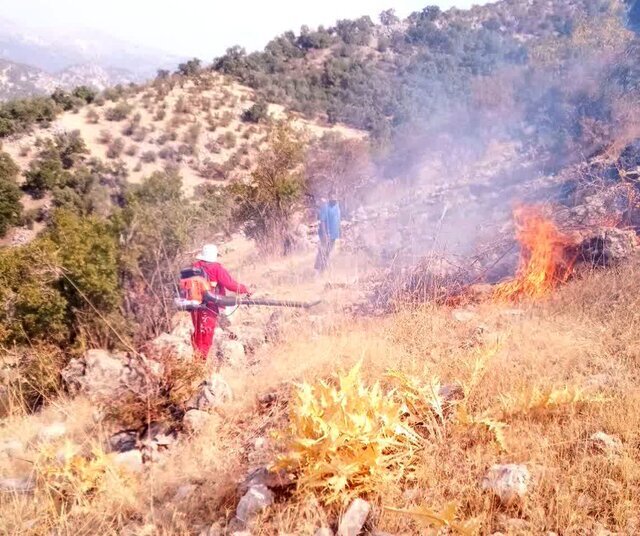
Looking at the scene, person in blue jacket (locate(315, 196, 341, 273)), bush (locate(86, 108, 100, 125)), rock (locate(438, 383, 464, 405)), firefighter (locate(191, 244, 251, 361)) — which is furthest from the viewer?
bush (locate(86, 108, 100, 125))

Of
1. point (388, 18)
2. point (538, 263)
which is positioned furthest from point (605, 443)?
point (388, 18)

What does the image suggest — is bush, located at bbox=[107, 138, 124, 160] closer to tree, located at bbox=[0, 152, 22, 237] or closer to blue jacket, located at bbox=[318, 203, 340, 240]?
tree, located at bbox=[0, 152, 22, 237]

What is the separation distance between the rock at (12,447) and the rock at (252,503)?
199 centimetres

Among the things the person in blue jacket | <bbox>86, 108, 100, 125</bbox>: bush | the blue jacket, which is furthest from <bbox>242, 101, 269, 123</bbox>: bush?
the blue jacket

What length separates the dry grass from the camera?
6.17ft

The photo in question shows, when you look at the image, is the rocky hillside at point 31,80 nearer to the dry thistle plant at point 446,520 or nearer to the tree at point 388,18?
the tree at point 388,18

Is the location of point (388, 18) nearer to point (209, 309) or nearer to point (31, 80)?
point (209, 309)

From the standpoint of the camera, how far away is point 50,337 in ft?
15.2

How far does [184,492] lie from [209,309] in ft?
7.95

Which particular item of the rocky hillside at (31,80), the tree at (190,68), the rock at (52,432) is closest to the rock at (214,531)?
the rock at (52,432)

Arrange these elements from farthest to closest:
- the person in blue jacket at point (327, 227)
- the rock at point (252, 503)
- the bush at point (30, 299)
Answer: the person in blue jacket at point (327, 227), the bush at point (30, 299), the rock at point (252, 503)

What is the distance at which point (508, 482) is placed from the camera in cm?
192

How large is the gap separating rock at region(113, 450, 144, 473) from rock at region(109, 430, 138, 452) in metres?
0.08

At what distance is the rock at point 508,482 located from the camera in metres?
1.90
